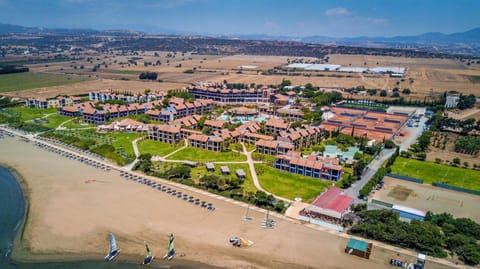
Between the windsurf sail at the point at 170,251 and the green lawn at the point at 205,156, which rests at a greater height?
the green lawn at the point at 205,156

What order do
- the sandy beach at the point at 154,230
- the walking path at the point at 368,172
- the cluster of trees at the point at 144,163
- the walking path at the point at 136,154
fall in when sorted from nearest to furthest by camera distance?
the sandy beach at the point at 154,230
the walking path at the point at 368,172
the cluster of trees at the point at 144,163
the walking path at the point at 136,154

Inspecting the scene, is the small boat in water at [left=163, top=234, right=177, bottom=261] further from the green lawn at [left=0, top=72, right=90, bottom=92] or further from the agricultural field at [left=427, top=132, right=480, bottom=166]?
the green lawn at [left=0, top=72, right=90, bottom=92]

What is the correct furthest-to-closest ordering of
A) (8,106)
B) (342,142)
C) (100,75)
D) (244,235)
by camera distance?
1. (100,75)
2. (8,106)
3. (342,142)
4. (244,235)

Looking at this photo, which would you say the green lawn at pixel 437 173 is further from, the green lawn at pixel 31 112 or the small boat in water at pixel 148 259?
the green lawn at pixel 31 112

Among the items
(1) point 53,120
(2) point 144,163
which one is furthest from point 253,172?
(1) point 53,120

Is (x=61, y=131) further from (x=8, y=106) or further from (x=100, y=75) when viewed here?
(x=100, y=75)

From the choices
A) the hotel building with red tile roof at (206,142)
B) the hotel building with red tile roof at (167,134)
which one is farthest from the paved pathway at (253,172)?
the hotel building with red tile roof at (167,134)

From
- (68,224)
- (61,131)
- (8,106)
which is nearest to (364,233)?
(68,224)
